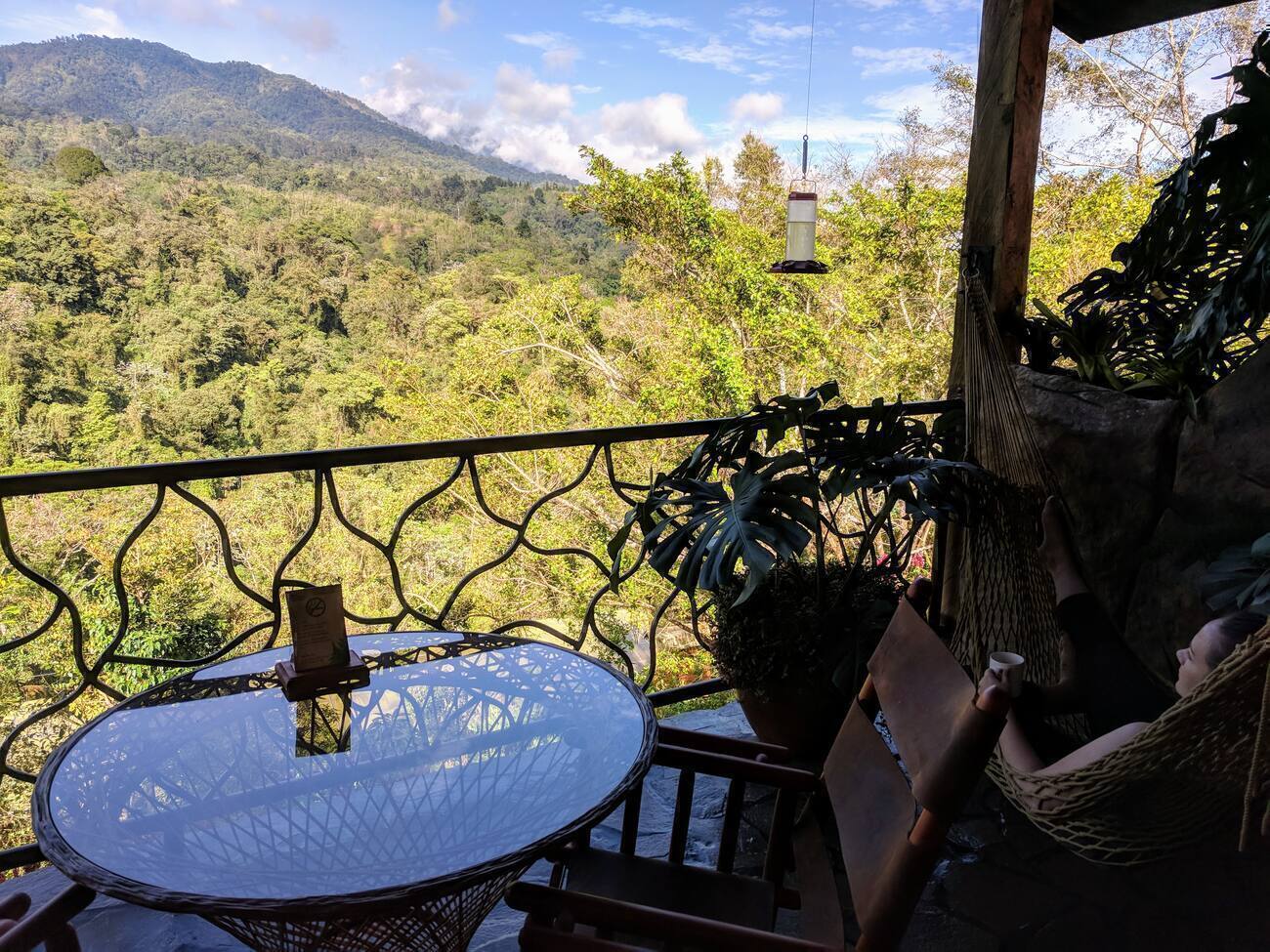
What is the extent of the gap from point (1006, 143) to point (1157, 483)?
0.89 m

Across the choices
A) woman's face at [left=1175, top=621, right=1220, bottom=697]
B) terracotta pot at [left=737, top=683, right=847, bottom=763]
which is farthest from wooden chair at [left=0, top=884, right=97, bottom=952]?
woman's face at [left=1175, top=621, right=1220, bottom=697]

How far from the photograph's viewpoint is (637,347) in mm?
9000

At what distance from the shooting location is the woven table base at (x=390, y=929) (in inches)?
40.3

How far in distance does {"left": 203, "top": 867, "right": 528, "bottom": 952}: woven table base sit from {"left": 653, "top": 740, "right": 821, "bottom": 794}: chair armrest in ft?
0.96

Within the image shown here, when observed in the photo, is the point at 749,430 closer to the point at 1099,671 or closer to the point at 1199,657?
the point at 1099,671

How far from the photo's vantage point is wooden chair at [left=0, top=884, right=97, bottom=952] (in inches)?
37.0

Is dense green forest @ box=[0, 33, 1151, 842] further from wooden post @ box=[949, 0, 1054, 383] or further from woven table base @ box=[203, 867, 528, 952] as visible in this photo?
woven table base @ box=[203, 867, 528, 952]

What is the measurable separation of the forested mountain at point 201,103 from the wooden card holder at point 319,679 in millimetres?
14064

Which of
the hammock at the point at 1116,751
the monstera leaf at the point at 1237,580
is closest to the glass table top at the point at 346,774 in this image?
the hammock at the point at 1116,751

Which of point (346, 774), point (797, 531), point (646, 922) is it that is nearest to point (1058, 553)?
point (797, 531)

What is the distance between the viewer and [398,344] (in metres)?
11.0

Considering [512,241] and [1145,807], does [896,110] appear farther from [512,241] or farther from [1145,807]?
[1145,807]

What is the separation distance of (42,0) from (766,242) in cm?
1491

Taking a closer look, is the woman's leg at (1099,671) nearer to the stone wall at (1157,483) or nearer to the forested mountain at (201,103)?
the stone wall at (1157,483)
